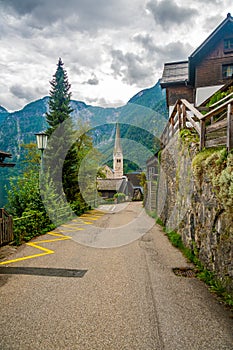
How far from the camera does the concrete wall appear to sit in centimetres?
465

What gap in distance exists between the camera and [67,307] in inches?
168

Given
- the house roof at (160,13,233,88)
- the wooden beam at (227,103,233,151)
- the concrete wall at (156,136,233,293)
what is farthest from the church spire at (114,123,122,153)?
the wooden beam at (227,103,233,151)

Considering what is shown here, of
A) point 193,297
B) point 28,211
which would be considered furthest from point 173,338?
point 28,211

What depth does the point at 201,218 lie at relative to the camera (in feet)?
20.7

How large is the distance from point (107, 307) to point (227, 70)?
631 inches

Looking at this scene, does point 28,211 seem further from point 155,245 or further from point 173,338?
point 173,338

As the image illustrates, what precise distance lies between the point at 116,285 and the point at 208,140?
4043 millimetres

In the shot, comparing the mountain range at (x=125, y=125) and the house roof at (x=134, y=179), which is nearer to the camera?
the mountain range at (x=125, y=125)

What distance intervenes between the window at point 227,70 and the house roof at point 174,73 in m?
2.90

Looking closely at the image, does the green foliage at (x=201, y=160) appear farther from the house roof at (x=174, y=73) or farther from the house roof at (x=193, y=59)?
the house roof at (x=174, y=73)

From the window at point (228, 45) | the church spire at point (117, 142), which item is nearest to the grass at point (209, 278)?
the window at point (228, 45)

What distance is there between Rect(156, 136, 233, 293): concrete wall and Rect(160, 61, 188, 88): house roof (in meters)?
10.1

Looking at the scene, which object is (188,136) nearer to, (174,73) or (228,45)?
(228,45)

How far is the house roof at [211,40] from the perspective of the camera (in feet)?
50.5
